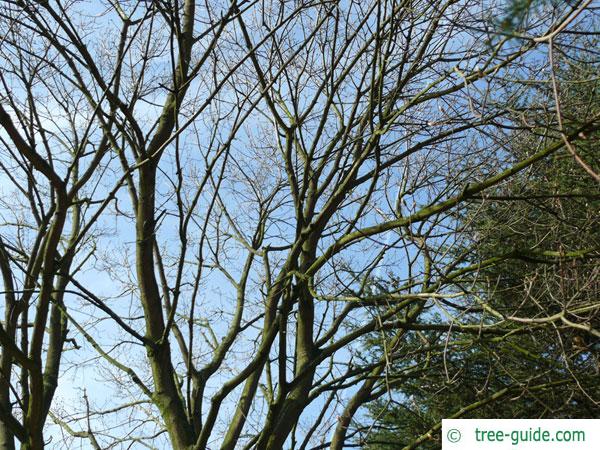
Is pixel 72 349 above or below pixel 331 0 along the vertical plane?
below

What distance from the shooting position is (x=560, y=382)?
4879 mm

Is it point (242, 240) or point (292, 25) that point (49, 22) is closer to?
point (292, 25)

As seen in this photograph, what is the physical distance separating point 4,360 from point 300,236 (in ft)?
7.97

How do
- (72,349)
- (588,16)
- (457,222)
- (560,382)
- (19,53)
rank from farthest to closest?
(72,349)
(457,222)
(19,53)
(560,382)
(588,16)

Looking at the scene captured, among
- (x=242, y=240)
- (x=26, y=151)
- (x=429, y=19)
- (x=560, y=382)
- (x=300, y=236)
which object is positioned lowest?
(x=560, y=382)

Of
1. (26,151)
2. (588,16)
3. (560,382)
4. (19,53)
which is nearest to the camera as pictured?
(26,151)

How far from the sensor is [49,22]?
15.6ft

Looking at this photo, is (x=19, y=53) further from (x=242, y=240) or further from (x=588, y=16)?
(x=588, y=16)

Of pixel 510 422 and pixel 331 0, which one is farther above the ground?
pixel 331 0

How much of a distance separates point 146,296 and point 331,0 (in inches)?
97.7

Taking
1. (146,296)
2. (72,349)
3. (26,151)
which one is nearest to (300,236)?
(146,296)

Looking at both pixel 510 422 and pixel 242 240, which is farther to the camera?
pixel 242 240

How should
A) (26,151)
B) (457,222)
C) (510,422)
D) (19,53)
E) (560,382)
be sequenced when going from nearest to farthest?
(26,151), (560,382), (19,53), (457,222), (510,422)

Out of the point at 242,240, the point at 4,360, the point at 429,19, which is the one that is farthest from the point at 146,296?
the point at 429,19
